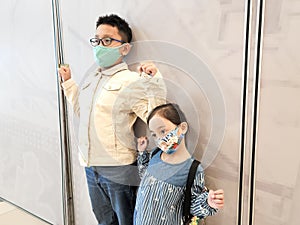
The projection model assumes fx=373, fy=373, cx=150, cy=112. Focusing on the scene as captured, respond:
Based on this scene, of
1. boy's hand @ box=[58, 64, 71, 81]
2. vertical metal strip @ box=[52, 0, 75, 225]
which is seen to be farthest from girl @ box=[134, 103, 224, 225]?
vertical metal strip @ box=[52, 0, 75, 225]

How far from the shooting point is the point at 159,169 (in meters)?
1.31

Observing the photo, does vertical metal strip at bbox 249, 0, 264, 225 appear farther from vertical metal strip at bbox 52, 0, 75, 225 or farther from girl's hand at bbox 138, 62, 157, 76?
vertical metal strip at bbox 52, 0, 75, 225

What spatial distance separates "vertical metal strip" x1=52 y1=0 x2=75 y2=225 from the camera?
5.68ft

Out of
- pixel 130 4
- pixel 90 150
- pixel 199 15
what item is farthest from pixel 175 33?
pixel 90 150

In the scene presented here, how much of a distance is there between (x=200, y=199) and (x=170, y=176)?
13 centimetres

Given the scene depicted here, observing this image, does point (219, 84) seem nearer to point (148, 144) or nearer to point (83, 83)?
point (148, 144)

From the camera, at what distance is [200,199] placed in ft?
4.01

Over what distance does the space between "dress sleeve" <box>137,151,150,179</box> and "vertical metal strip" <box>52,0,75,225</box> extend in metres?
0.54

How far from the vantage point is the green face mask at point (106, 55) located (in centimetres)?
143

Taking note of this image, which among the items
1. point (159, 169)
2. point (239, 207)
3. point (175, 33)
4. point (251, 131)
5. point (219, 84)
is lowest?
point (239, 207)

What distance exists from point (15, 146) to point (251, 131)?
4.75ft

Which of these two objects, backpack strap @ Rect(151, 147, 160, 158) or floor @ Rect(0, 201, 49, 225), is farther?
floor @ Rect(0, 201, 49, 225)

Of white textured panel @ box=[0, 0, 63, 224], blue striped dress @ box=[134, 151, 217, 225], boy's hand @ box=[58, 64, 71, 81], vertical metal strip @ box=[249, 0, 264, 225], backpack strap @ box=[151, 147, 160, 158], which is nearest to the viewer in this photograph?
vertical metal strip @ box=[249, 0, 264, 225]

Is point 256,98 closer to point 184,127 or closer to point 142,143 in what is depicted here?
point 184,127
